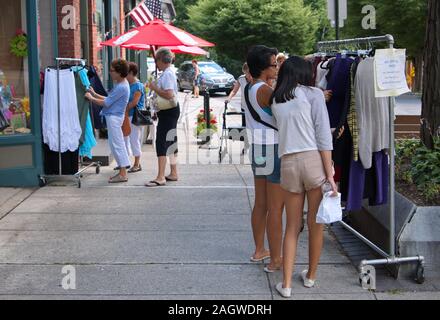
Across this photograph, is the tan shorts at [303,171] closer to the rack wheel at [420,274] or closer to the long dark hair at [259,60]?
the long dark hair at [259,60]

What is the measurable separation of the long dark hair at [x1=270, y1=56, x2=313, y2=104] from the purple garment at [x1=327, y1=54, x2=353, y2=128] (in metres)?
0.66

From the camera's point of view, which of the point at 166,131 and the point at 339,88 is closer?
the point at 339,88

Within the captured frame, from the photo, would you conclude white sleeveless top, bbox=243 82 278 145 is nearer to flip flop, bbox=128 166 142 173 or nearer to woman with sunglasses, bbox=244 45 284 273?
woman with sunglasses, bbox=244 45 284 273

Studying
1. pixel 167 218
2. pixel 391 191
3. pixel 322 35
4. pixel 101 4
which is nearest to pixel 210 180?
pixel 167 218

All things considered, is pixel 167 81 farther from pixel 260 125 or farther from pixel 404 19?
pixel 404 19

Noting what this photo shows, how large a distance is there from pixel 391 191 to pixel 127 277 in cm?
225

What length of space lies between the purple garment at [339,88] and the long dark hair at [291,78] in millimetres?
662

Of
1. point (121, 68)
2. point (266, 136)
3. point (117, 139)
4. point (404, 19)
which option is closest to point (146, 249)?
point (266, 136)

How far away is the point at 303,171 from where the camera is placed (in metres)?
4.68

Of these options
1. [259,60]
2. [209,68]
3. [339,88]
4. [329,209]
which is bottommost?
[329,209]

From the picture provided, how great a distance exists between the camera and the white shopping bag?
4605 millimetres

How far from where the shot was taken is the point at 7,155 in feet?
27.8

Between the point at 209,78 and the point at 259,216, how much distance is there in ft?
88.4

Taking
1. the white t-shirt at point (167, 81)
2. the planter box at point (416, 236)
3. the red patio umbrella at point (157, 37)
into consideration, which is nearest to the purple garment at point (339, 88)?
the planter box at point (416, 236)
